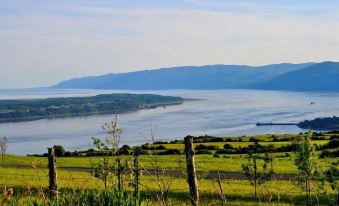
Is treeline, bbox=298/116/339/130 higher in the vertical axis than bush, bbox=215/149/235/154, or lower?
lower

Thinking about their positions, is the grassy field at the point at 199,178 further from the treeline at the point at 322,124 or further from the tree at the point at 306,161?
the treeline at the point at 322,124

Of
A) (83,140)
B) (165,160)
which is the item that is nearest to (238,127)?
(83,140)

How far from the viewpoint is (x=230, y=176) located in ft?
113

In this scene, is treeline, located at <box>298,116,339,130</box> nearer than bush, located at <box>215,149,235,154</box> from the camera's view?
No

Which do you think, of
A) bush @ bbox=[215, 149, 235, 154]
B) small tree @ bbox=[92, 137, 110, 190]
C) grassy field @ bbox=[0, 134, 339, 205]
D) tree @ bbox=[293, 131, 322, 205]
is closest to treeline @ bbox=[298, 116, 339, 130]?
grassy field @ bbox=[0, 134, 339, 205]

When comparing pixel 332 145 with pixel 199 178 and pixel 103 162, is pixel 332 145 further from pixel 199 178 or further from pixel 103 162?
pixel 103 162

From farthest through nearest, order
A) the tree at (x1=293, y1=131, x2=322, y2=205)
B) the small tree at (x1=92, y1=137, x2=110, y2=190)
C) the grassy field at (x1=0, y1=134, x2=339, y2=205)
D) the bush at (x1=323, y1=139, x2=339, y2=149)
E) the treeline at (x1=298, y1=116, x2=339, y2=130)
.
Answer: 1. the treeline at (x1=298, y1=116, x2=339, y2=130)
2. the bush at (x1=323, y1=139, x2=339, y2=149)
3. the grassy field at (x1=0, y1=134, x2=339, y2=205)
4. the tree at (x1=293, y1=131, x2=322, y2=205)
5. the small tree at (x1=92, y1=137, x2=110, y2=190)

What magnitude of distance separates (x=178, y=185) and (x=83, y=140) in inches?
4011

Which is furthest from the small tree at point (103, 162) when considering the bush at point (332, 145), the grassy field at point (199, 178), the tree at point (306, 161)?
the bush at point (332, 145)

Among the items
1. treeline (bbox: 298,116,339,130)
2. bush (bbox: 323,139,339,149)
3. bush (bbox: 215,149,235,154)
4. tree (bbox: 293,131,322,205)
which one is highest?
tree (bbox: 293,131,322,205)

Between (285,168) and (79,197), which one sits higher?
(79,197)

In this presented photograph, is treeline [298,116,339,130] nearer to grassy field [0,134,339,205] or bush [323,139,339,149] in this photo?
grassy field [0,134,339,205]

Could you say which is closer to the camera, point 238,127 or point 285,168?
point 285,168

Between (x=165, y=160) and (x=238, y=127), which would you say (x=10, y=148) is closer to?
(x=238, y=127)
